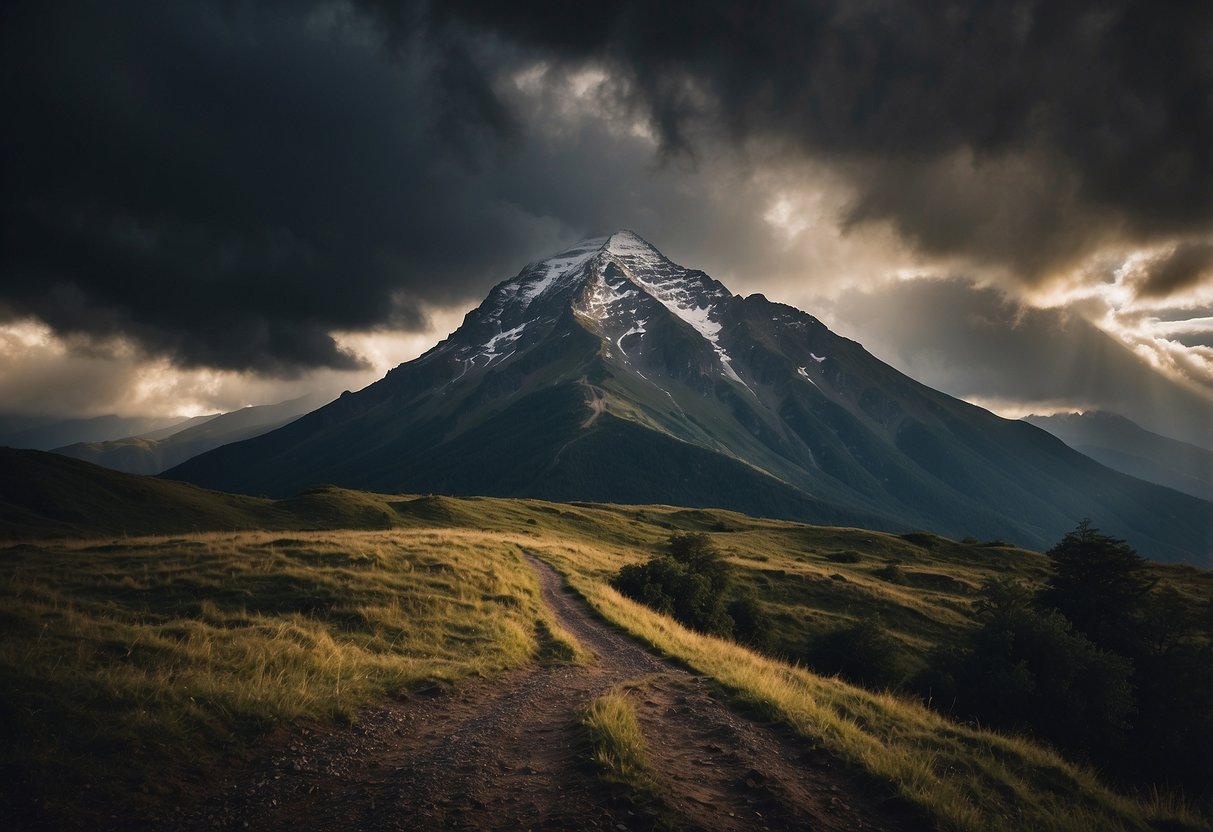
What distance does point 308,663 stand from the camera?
1383cm

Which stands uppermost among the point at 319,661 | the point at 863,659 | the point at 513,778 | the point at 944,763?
the point at 319,661

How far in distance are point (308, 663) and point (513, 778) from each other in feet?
23.5

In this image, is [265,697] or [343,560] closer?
[265,697]

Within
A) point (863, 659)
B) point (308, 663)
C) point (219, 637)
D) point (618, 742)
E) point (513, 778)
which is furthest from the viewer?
point (863, 659)

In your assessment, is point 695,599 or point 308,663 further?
point 695,599

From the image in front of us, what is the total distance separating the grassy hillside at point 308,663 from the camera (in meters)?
9.07

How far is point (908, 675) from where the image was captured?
33.4 meters

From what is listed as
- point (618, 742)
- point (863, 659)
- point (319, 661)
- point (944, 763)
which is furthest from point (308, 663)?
point (863, 659)

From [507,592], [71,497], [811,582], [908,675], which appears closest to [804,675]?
[507,592]

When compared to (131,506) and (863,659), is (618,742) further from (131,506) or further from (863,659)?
(131,506)

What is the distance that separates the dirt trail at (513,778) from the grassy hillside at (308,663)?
88cm

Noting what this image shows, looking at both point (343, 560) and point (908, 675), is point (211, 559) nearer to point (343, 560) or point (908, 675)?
point (343, 560)

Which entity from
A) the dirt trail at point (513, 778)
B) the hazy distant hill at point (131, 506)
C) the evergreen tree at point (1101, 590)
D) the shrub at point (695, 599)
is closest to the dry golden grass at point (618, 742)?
the dirt trail at point (513, 778)

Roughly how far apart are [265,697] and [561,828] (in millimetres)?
7067
